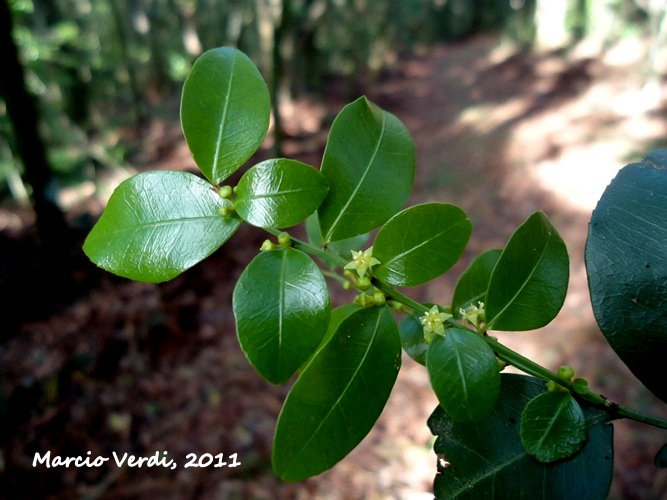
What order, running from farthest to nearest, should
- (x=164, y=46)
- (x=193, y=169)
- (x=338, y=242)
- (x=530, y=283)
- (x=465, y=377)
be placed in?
(x=164, y=46) → (x=193, y=169) → (x=338, y=242) → (x=530, y=283) → (x=465, y=377)

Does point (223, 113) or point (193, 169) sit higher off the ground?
point (223, 113)

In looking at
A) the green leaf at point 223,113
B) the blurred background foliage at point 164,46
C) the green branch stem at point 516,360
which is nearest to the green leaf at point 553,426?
the green branch stem at point 516,360

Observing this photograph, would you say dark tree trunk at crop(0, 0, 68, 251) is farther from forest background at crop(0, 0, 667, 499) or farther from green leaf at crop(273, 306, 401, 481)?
green leaf at crop(273, 306, 401, 481)

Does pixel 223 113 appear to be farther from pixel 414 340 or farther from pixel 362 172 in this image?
pixel 414 340

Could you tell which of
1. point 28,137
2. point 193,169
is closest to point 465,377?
point 28,137

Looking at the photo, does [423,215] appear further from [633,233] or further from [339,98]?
[339,98]

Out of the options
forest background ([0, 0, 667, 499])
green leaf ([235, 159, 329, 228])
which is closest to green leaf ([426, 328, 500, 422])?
green leaf ([235, 159, 329, 228])
